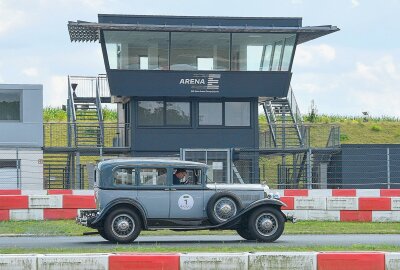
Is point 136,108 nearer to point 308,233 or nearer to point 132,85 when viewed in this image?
point 132,85

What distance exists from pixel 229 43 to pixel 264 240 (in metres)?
22.4

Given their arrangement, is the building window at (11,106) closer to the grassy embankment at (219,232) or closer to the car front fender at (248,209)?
the grassy embankment at (219,232)

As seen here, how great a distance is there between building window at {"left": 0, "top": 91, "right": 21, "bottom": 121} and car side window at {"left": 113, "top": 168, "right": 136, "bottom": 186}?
20.4m

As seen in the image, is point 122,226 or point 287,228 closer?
point 122,226

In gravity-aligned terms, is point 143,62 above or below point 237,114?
above

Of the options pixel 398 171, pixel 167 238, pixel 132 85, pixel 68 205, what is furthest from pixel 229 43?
pixel 167 238

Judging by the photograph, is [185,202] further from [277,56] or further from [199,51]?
[277,56]

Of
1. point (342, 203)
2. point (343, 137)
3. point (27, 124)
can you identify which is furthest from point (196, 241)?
point (343, 137)

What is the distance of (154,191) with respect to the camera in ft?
73.6

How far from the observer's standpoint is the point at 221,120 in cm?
4469

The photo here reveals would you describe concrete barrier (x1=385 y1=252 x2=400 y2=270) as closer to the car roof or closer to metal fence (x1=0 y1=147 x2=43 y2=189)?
the car roof

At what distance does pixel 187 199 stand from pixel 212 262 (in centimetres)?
623

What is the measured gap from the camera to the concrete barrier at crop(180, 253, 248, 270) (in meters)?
16.2

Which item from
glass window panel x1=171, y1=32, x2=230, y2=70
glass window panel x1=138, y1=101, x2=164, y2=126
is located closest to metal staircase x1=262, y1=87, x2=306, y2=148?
glass window panel x1=171, y1=32, x2=230, y2=70
